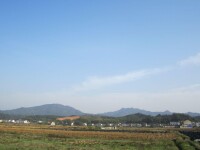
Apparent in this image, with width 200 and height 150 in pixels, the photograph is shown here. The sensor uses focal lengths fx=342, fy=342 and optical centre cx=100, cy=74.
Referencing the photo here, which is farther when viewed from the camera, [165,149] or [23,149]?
[165,149]

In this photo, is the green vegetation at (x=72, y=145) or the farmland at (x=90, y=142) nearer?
the green vegetation at (x=72, y=145)

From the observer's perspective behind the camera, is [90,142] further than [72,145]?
Yes

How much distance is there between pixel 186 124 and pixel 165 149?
5170 inches

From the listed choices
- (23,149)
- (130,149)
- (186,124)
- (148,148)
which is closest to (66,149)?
(23,149)

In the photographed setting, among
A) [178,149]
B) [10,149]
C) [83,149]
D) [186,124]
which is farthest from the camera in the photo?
[186,124]

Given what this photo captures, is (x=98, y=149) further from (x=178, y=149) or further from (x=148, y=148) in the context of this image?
(x=178, y=149)

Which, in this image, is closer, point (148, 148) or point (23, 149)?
point (23, 149)

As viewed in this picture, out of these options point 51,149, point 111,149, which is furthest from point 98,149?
point 51,149

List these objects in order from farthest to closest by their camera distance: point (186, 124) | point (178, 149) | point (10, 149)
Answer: point (186, 124), point (178, 149), point (10, 149)

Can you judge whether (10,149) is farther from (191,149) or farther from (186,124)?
(186,124)

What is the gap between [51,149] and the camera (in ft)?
129

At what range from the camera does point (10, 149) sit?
3800 cm

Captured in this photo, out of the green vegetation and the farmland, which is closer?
the green vegetation

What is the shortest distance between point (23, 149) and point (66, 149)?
5.01 m
